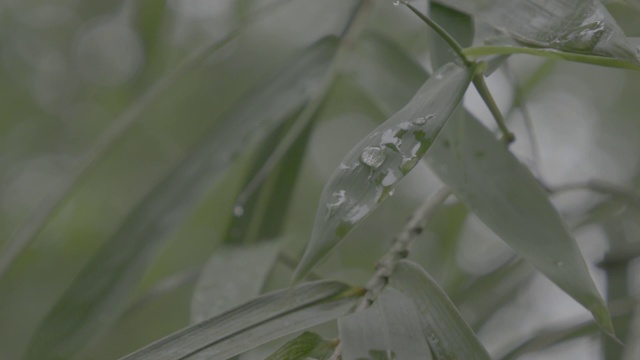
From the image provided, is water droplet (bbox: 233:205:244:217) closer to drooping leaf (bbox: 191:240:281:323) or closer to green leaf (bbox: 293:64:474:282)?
drooping leaf (bbox: 191:240:281:323)

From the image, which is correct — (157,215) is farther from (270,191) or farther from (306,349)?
(306,349)

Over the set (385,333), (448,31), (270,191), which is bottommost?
(385,333)

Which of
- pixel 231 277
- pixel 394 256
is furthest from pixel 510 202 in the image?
pixel 231 277

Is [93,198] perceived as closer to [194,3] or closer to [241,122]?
[194,3]

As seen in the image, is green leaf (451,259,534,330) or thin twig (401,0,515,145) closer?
thin twig (401,0,515,145)

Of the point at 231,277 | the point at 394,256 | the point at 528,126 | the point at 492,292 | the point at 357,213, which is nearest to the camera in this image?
the point at 357,213

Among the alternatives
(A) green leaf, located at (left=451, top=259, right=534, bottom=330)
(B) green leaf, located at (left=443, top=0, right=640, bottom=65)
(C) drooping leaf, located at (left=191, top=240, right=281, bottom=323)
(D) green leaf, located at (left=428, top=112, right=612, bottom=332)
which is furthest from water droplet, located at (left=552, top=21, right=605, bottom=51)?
(A) green leaf, located at (left=451, top=259, right=534, bottom=330)
